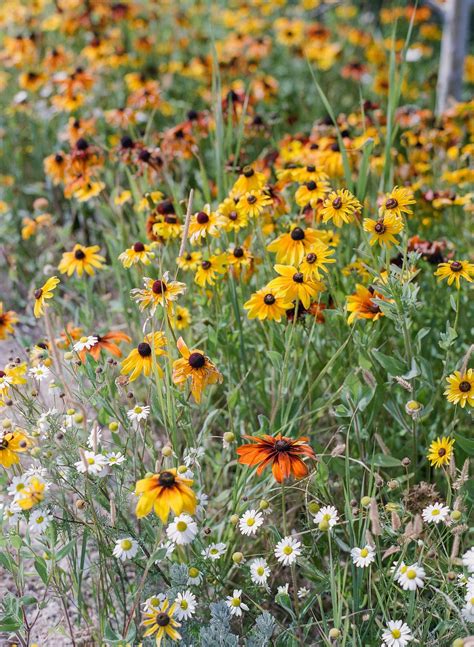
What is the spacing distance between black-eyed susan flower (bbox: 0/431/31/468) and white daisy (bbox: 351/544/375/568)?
706mm

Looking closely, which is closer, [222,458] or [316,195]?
[222,458]

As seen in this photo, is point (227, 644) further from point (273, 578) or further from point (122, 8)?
point (122, 8)

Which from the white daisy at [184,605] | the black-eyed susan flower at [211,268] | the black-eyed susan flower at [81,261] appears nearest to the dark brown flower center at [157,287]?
the black-eyed susan flower at [211,268]

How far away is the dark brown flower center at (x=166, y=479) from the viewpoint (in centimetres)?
142

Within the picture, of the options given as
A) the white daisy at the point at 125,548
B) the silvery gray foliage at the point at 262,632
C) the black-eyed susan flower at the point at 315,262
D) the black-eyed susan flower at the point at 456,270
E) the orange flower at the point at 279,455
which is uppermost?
the black-eyed susan flower at the point at 315,262

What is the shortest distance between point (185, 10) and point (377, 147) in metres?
3.47

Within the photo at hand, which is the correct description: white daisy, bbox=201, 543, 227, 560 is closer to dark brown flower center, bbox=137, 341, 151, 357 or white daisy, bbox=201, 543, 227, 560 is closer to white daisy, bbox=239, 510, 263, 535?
white daisy, bbox=239, 510, 263, 535

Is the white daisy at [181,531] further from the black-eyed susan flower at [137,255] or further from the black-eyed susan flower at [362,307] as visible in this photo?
the black-eyed susan flower at [137,255]

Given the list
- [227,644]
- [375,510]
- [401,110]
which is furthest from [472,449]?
[401,110]

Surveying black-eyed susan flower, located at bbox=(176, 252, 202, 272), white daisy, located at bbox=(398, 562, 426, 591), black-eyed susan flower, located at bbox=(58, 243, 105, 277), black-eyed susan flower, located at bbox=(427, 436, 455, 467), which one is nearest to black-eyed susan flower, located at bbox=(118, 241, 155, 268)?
black-eyed susan flower, located at bbox=(176, 252, 202, 272)

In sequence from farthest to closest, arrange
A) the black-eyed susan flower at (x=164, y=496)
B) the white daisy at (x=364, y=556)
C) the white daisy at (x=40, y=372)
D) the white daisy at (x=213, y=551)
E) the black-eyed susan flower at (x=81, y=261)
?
the black-eyed susan flower at (x=81, y=261), the white daisy at (x=40, y=372), the white daisy at (x=213, y=551), the white daisy at (x=364, y=556), the black-eyed susan flower at (x=164, y=496)

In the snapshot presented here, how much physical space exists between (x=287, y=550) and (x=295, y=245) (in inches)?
30.6

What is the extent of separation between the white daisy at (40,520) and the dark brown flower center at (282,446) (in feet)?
1.54

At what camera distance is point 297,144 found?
116 inches
